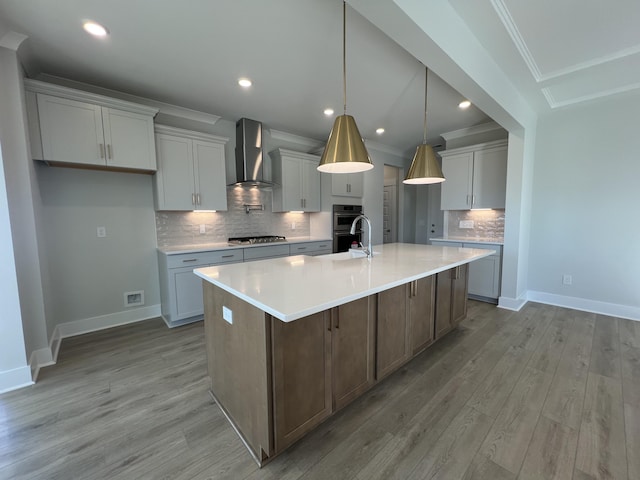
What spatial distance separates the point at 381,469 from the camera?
1.35m

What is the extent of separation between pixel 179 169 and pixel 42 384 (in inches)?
92.3

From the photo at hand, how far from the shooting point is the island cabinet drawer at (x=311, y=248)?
4.05 m

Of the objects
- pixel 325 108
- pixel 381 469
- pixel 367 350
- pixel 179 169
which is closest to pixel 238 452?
pixel 381 469

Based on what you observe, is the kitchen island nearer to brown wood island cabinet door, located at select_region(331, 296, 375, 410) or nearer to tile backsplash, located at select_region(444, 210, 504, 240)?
brown wood island cabinet door, located at select_region(331, 296, 375, 410)

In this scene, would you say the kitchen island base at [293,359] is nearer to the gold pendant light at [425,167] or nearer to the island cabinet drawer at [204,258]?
the gold pendant light at [425,167]

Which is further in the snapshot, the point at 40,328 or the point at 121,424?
the point at 40,328

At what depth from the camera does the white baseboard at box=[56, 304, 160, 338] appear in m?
2.86

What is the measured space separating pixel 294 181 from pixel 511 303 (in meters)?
3.55

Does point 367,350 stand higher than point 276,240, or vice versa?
point 276,240

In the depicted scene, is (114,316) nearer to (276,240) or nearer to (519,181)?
(276,240)

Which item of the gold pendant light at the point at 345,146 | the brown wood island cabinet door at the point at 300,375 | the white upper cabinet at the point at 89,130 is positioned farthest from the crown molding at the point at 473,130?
the white upper cabinet at the point at 89,130

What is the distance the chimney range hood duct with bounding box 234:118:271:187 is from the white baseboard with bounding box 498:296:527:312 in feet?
12.3

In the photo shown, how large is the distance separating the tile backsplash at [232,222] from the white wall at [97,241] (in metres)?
0.22

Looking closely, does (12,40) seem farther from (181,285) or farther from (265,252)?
(265,252)
